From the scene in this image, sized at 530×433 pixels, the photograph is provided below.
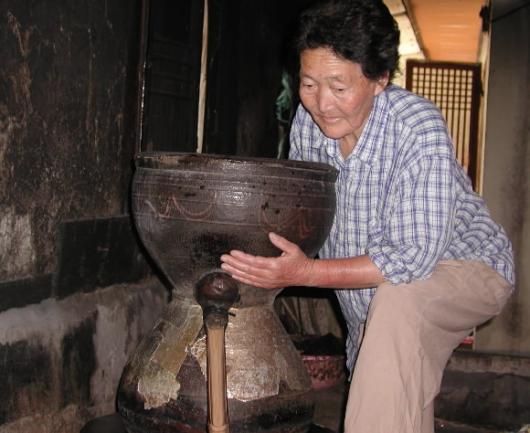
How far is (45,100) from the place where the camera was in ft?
8.41

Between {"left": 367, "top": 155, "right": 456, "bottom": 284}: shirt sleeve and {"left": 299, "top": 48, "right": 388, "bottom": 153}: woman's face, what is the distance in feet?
1.04

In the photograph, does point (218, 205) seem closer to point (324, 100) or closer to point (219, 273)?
point (219, 273)

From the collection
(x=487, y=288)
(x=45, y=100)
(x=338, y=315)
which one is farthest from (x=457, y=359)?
(x=45, y=100)

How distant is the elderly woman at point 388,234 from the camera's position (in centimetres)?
212

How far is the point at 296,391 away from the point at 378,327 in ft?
1.43

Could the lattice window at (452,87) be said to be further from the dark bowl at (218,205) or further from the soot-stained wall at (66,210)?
the dark bowl at (218,205)

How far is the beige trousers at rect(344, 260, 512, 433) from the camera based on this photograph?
2.07m

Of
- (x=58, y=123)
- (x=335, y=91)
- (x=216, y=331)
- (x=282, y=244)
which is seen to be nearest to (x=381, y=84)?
(x=335, y=91)

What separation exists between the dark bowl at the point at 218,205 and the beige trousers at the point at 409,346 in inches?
15.0

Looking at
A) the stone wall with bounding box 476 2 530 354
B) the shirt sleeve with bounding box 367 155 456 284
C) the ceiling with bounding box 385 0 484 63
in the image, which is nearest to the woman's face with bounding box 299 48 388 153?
the shirt sleeve with bounding box 367 155 456 284

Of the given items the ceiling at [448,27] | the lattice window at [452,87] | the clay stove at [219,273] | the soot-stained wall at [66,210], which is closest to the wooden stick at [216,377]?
the clay stove at [219,273]

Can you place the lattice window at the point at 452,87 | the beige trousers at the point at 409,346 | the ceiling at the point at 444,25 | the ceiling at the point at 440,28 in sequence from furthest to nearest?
1. the lattice window at the point at 452,87
2. the ceiling at the point at 440,28
3. the ceiling at the point at 444,25
4. the beige trousers at the point at 409,346

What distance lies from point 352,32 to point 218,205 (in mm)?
748

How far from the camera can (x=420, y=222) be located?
2135mm
